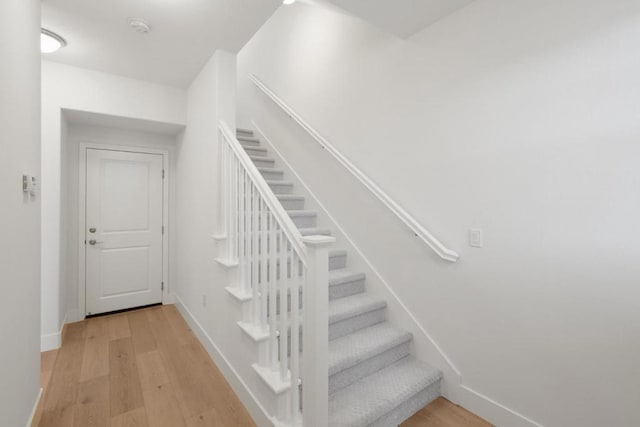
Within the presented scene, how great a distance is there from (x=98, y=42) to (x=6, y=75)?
1.46 m

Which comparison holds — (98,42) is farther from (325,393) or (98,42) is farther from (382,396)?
(382,396)

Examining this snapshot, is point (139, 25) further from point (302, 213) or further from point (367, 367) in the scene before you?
point (367, 367)

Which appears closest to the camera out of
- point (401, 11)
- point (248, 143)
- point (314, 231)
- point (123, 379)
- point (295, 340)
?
point (295, 340)

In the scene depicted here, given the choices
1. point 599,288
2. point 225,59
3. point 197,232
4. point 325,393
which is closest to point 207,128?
point 225,59

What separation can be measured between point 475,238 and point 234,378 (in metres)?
1.86

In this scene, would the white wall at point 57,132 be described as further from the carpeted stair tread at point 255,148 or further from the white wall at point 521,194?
the white wall at point 521,194

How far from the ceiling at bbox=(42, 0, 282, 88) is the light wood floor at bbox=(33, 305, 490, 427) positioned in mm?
2544

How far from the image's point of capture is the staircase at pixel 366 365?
66.1 inches

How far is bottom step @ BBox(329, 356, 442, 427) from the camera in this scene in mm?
1606

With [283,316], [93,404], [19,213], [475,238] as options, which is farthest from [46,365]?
[475,238]

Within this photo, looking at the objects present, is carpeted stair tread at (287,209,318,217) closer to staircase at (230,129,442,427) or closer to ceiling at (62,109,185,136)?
staircase at (230,129,442,427)

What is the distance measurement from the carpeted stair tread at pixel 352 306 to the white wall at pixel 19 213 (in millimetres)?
1621

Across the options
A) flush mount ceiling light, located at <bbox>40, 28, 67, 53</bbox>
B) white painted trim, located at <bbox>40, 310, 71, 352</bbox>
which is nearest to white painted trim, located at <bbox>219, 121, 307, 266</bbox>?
flush mount ceiling light, located at <bbox>40, 28, 67, 53</bbox>

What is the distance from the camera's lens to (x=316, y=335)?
1343 millimetres
